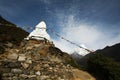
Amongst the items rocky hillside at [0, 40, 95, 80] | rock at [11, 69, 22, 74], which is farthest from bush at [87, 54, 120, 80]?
rock at [11, 69, 22, 74]

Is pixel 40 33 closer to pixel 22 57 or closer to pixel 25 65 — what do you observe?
pixel 22 57

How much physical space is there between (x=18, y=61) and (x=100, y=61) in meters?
5.59

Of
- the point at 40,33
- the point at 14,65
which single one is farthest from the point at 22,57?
the point at 40,33

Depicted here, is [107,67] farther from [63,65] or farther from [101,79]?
[63,65]

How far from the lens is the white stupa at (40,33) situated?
1174 centimetres

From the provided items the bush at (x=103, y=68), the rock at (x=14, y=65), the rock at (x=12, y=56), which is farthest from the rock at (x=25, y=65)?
the bush at (x=103, y=68)

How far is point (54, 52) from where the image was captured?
36.3 feet

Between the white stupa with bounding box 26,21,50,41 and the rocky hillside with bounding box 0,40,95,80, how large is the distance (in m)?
0.67

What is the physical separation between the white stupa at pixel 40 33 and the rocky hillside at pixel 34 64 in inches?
26.5

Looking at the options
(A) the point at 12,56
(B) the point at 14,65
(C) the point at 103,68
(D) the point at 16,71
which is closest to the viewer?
(D) the point at 16,71

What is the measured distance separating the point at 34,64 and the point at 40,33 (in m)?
3.33

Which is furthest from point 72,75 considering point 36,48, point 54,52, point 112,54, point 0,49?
point 112,54

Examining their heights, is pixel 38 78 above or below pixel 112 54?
below

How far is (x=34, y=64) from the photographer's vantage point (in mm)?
9367
